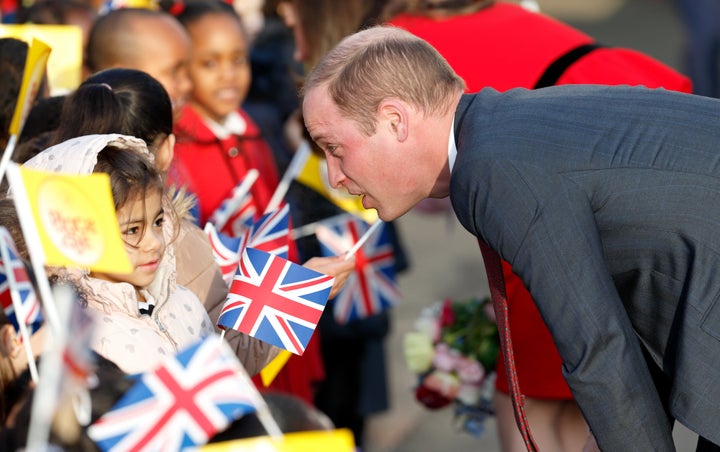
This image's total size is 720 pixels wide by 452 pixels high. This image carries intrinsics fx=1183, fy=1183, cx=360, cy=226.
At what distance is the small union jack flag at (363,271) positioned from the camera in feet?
13.4

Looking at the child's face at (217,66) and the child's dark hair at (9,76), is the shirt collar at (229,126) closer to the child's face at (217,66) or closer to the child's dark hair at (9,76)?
the child's face at (217,66)

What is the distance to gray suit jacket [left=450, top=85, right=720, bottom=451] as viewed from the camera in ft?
7.71

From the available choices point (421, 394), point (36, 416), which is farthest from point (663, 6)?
point (36, 416)

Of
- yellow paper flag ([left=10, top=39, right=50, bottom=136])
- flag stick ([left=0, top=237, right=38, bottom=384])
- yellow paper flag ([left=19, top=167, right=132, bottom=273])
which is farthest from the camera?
yellow paper flag ([left=10, top=39, right=50, bottom=136])

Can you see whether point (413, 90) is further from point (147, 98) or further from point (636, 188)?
point (147, 98)

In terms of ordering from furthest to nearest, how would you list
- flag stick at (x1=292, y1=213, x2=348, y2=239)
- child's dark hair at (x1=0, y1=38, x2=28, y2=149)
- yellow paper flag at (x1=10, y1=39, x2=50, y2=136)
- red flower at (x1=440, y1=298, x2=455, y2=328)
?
flag stick at (x1=292, y1=213, x2=348, y2=239)
red flower at (x1=440, y1=298, x2=455, y2=328)
child's dark hair at (x1=0, y1=38, x2=28, y2=149)
yellow paper flag at (x1=10, y1=39, x2=50, y2=136)

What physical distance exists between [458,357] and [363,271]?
498 mm

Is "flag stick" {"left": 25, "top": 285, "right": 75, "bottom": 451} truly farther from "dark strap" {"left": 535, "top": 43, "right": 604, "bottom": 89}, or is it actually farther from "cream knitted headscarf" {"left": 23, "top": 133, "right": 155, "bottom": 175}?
"dark strap" {"left": 535, "top": 43, "right": 604, "bottom": 89}

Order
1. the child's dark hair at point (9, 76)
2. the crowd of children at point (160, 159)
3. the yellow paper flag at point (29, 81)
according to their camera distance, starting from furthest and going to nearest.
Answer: the child's dark hair at point (9, 76), the yellow paper flag at point (29, 81), the crowd of children at point (160, 159)

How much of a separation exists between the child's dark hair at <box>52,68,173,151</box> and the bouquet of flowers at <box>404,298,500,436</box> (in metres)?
1.27

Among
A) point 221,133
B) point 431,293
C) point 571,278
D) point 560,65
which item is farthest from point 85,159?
point 431,293

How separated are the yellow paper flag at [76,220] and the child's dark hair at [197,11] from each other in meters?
2.99

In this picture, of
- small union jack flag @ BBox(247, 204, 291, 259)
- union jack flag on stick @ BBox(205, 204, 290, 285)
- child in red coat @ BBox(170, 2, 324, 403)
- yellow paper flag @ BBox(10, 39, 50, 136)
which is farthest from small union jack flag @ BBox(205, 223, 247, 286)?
child in red coat @ BBox(170, 2, 324, 403)

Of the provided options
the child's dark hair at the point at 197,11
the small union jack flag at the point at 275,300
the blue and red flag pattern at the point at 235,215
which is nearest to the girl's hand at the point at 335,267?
the small union jack flag at the point at 275,300
